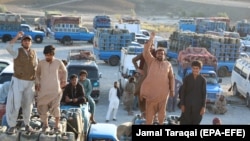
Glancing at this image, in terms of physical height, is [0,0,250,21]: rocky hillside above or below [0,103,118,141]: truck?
below

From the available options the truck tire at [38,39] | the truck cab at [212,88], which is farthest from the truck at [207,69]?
the truck tire at [38,39]

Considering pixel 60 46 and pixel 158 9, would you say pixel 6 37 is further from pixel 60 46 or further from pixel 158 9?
pixel 158 9

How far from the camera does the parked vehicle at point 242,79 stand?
933 inches

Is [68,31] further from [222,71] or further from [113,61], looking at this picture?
[222,71]

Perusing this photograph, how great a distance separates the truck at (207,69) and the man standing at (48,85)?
1252cm

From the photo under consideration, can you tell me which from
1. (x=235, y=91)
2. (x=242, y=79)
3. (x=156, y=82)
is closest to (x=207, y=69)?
(x=235, y=91)

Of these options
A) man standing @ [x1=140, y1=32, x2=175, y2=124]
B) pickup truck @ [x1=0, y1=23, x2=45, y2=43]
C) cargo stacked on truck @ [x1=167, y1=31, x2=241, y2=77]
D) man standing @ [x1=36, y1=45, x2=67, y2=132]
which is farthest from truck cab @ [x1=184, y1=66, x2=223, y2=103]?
pickup truck @ [x1=0, y1=23, x2=45, y2=43]

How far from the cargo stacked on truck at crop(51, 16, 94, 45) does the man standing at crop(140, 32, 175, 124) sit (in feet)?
99.8

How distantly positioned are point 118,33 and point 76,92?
69.8 ft

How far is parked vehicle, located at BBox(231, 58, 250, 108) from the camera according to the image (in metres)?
23.7

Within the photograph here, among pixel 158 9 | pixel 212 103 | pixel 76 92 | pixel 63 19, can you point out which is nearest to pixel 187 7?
pixel 158 9

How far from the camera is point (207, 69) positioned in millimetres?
25578

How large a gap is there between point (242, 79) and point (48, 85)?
15487 millimetres

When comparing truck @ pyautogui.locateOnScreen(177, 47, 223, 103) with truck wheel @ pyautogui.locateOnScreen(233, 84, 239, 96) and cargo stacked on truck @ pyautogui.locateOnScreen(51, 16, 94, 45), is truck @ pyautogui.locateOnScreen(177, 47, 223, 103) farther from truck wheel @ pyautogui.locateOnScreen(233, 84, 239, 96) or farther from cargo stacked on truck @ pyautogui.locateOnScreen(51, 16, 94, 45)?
cargo stacked on truck @ pyautogui.locateOnScreen(51, 16, 94, 45)
